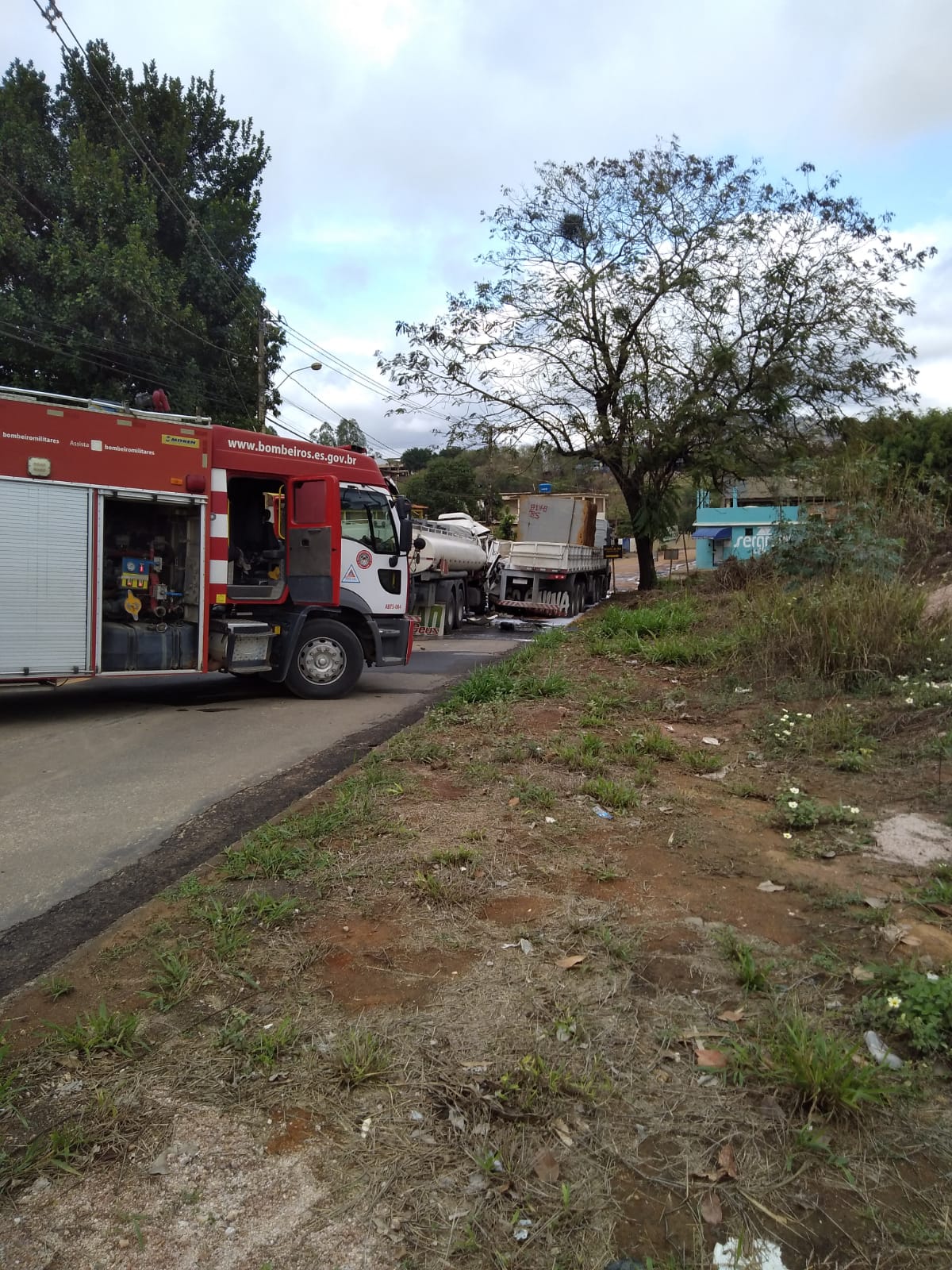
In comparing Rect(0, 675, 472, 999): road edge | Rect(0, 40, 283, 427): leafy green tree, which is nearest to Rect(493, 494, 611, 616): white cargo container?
Rect(0, 40, 283, 427): leafy green tree

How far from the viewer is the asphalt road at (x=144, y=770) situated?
4762 mm

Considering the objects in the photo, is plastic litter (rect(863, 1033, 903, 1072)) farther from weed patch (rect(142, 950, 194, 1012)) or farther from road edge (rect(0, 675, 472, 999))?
road edge (rect(0, 675, 472, 999))

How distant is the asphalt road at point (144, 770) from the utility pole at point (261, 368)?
1201 cm

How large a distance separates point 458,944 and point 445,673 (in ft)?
32.7

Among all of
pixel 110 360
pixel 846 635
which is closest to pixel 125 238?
pixel 110 360

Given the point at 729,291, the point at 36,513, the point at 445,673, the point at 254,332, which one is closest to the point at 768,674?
the point at 445,673

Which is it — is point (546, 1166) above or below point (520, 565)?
below

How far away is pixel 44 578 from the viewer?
852cm

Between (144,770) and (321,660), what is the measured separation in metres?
3.83

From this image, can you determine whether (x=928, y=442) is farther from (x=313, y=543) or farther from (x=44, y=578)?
(x=44, y=578)

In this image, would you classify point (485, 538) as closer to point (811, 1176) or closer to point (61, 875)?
point (61, 875)

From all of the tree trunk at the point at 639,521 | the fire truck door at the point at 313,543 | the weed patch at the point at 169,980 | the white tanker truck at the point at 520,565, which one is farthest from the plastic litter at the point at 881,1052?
the tree trunk at the point at 639,521

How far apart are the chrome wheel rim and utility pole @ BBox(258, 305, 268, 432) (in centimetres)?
1331

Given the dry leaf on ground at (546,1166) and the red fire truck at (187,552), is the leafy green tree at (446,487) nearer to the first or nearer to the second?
the red fire truck at (187,552)
